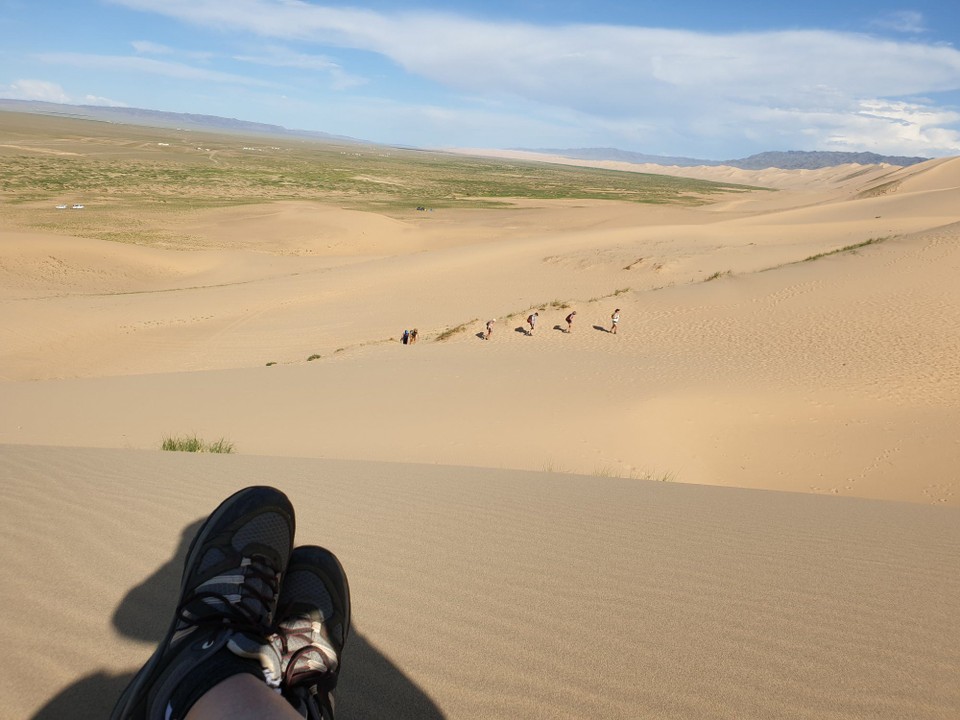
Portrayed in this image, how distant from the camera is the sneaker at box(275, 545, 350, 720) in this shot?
176 cm

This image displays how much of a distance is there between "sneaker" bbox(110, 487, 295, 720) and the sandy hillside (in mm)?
5309

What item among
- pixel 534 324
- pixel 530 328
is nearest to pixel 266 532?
pixel 534 324

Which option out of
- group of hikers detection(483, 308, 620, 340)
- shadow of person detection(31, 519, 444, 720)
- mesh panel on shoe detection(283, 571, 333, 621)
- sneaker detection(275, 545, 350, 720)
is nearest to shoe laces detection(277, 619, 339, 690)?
sneaker detection(275, 545, 350, 720)

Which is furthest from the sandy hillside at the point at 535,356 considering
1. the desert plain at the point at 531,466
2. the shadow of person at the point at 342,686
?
the shadow of person at the point at 342,686

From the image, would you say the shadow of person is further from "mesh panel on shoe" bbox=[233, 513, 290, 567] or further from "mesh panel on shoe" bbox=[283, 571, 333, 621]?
"mesh panel on shoe" bbox=[233, 513, 290, 567]

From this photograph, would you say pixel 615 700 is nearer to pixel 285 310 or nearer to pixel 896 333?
pixel 896 333

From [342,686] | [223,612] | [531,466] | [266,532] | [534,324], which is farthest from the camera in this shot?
[534,324]

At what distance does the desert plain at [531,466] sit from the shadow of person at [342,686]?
0.01 metres

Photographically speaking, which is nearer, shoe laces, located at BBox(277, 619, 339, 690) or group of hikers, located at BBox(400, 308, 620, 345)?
shoe laces, located at BBox(277, 619, 339, 690)

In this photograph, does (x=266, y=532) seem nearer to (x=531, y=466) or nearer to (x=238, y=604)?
(x=238, y=604)

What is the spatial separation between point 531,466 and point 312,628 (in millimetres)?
5731

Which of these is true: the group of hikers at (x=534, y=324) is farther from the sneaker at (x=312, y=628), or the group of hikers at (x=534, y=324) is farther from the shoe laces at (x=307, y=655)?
the shoe laces at (x=307, y=655)

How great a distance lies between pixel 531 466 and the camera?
7.57 meters

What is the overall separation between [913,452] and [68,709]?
9.35m
